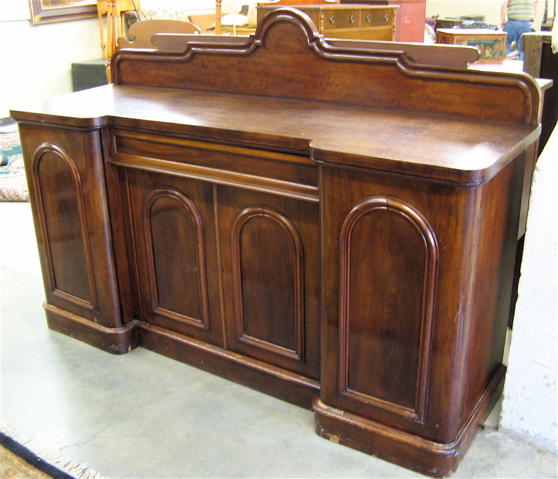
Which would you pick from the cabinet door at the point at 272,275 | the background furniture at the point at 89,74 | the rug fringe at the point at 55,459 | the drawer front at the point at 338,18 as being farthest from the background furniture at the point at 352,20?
the background furniture at the point at 89,74

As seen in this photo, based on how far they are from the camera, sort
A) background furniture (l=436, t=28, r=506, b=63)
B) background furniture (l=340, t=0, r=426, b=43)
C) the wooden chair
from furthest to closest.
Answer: the wooden chair
background furniture (l=340, t=0, r=426, b=43)
background furniture (l=436, t=28, r=506, b=63)

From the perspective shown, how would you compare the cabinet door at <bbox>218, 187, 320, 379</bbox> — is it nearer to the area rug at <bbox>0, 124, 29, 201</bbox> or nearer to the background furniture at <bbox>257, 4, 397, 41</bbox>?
the background furniture at <bbox>257, 4, 397, 41</bbox>

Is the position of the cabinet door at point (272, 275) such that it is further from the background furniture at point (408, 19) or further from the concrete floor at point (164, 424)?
the background furniture at point (408, 19)

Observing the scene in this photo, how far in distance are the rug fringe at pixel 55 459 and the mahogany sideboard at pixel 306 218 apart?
0.52 metres

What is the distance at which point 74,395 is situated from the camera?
2195mm

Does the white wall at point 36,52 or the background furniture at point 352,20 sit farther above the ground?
the background furniture at point 352,20

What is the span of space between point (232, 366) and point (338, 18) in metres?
2.08

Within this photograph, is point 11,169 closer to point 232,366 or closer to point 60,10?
point 60,10

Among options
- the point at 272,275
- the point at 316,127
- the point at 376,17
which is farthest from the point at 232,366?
the point at 376,17

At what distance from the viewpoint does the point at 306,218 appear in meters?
1.86

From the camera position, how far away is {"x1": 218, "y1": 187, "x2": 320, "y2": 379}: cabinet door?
6.24ft

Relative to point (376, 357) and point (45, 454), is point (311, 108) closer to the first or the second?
point (376, 357)

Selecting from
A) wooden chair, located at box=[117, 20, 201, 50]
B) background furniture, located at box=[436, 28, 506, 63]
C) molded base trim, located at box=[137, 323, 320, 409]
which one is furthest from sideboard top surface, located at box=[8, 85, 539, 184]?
wooden chair, located at box=[117, 20, 201, 50]

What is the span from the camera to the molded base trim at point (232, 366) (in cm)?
207
